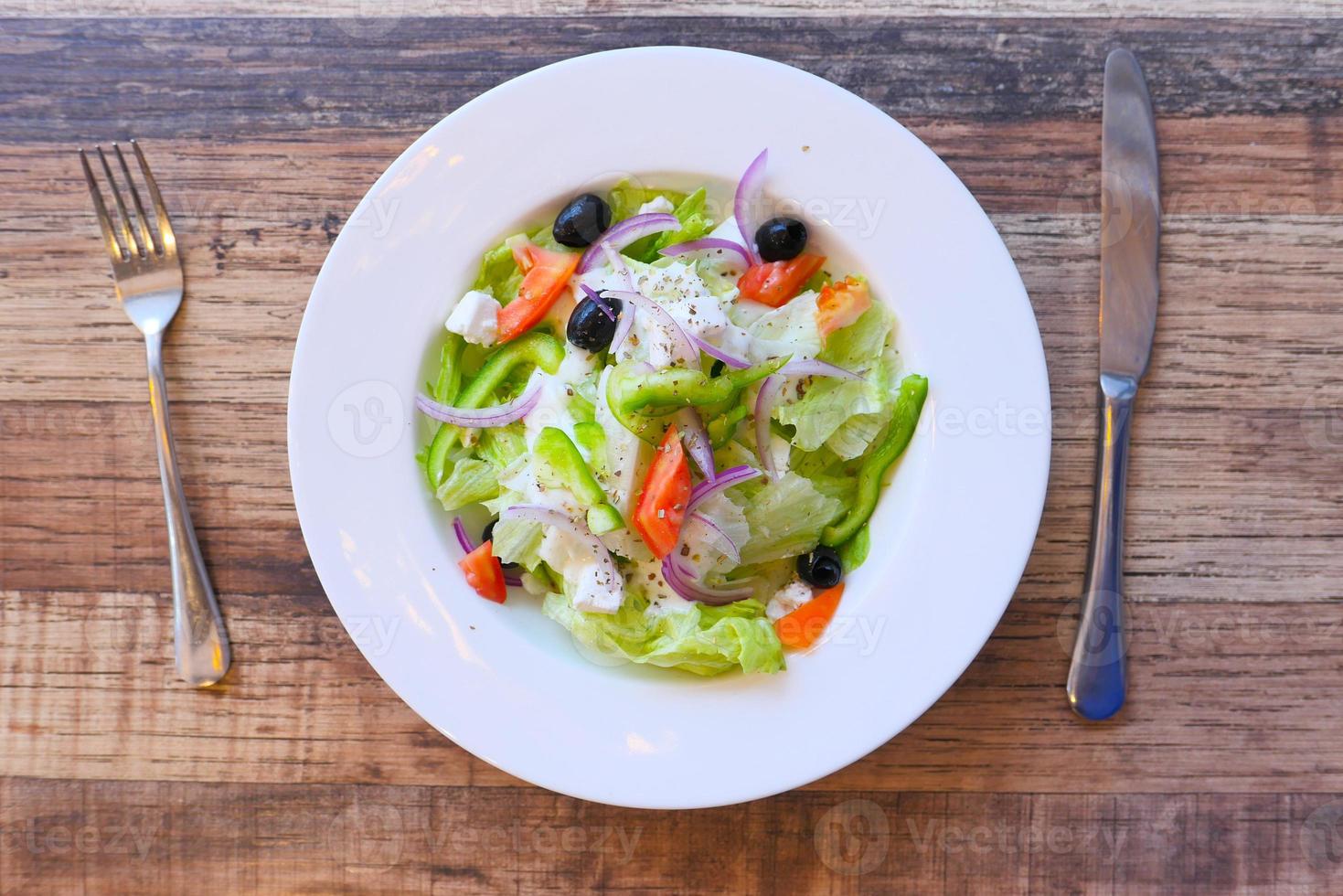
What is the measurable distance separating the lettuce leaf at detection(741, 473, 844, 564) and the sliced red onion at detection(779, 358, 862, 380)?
25 centimetres

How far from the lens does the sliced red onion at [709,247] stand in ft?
7.39

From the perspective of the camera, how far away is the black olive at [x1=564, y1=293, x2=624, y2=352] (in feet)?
7.02

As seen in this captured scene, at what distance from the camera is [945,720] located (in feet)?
8.27

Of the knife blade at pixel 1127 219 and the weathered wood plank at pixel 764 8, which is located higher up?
the weathered wood plank at pixel 764 8

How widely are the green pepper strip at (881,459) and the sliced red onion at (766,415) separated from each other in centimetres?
21

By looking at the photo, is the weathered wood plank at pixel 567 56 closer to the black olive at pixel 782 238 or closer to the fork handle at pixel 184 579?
the black olive at pixel 782 238

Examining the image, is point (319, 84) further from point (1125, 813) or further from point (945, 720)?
point (1125, 813)

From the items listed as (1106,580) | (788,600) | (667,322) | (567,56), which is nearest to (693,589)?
(788,600)

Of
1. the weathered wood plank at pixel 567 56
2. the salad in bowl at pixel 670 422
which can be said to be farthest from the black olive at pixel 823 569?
the weathered wood plank at pixel 567 56

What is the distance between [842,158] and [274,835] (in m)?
2.37

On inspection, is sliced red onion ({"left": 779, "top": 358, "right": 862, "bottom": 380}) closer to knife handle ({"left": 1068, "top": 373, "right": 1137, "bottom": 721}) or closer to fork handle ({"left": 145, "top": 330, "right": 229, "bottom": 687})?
knife handle ({"left": 1068, "top": 373, "right": 1137, "bottom": 721})

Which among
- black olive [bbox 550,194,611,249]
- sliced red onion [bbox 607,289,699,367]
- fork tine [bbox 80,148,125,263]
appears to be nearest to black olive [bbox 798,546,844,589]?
sliced red onion [bbox 607,289,699,367]

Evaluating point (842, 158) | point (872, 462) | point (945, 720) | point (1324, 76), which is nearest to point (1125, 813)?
point (945, 720)

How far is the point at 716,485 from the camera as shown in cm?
216
